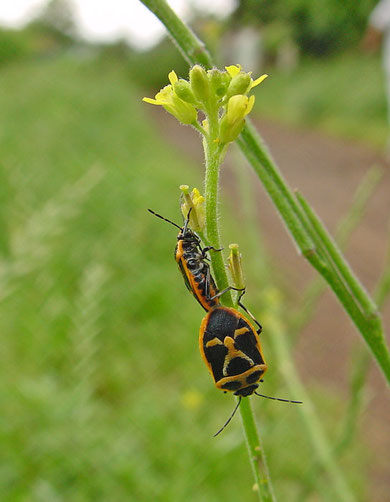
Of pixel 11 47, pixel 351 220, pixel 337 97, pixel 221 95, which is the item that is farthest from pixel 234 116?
pixel 11 47

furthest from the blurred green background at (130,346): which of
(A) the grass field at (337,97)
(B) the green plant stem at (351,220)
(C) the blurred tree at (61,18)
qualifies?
(C) the blurred tree at (61,18)

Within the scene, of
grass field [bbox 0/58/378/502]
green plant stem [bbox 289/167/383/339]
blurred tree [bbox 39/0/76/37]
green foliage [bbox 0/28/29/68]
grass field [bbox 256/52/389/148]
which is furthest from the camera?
blurred tree [bbox 39/0/76/37]

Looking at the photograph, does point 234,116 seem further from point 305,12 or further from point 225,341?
point 305,12

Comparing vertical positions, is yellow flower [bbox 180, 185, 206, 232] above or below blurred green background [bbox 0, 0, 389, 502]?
below

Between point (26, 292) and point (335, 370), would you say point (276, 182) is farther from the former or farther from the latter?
point (335, 370)

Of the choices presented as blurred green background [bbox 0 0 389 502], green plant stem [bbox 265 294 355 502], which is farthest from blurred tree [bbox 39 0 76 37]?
green plant stem [bbox 265 294 355 502]

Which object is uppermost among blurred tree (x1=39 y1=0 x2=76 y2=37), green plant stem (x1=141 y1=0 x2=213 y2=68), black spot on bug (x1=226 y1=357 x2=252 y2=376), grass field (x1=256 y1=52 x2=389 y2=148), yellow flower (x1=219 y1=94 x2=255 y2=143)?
blurred tree (x1=39 y1=0 x2=76 y2=37)

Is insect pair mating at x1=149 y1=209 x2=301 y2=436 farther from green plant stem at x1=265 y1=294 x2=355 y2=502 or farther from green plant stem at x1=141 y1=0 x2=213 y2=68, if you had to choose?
green plant stem at x1=265 y1=294 x2=355 y2=502
